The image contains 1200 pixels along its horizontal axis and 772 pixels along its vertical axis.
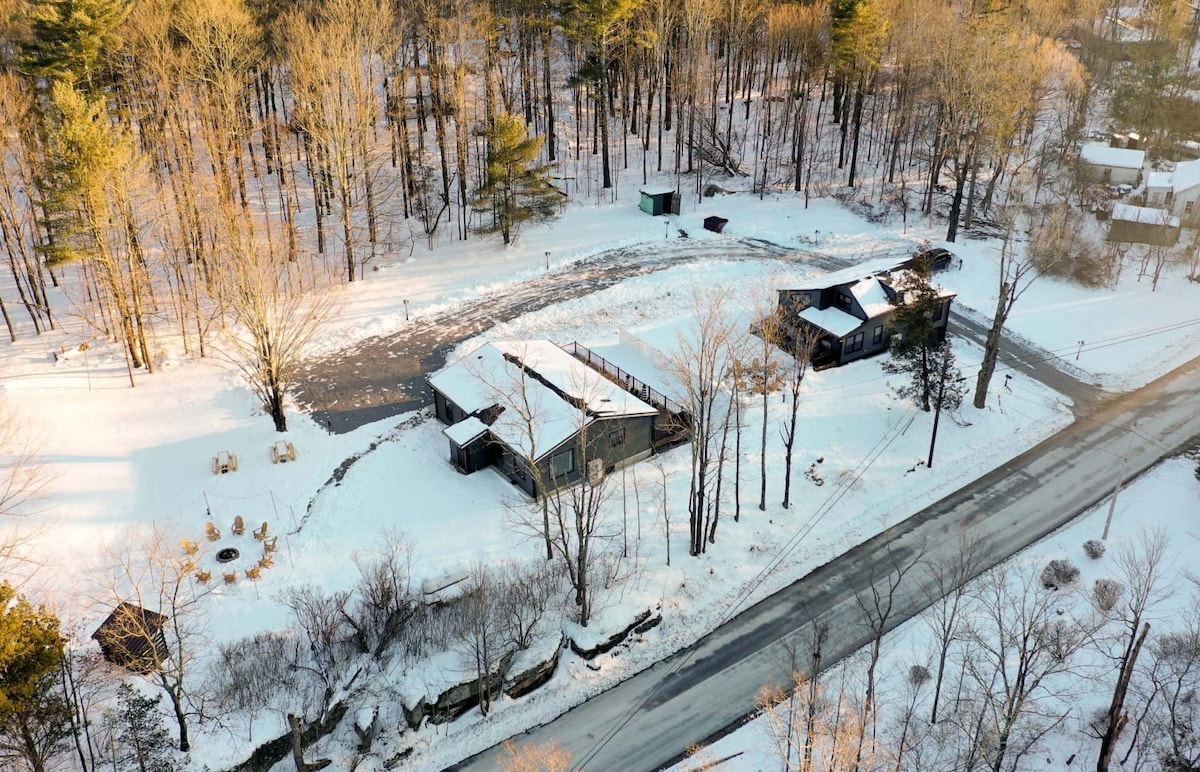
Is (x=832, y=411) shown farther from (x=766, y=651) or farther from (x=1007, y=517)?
(x=766, y=651)

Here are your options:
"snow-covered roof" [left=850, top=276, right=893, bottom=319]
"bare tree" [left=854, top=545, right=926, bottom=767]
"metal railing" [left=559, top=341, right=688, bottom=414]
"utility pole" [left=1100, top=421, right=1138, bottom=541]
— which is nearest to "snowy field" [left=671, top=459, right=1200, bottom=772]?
"utility pole" [left=1100, top=421, right=1138, bottom=541]

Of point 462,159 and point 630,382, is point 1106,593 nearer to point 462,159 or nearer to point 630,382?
point 630,382

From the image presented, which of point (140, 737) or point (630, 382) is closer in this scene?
point (140, 737)

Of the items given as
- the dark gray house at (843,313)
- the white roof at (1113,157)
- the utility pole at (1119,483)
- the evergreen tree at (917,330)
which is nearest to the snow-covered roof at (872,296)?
the dark gray house at (843,313)

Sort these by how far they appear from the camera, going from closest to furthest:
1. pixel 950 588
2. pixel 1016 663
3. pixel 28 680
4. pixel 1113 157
→ pixel 28 680, pixel 1016 663, pixel 950 588, pixel 1113 157

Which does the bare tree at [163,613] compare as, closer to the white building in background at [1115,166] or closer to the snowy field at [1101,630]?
the snowy field at [1101,630]

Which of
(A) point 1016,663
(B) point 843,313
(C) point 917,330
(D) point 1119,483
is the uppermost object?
(C) point 917,330

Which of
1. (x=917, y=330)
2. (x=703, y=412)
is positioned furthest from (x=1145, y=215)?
(x=703, y=412)
